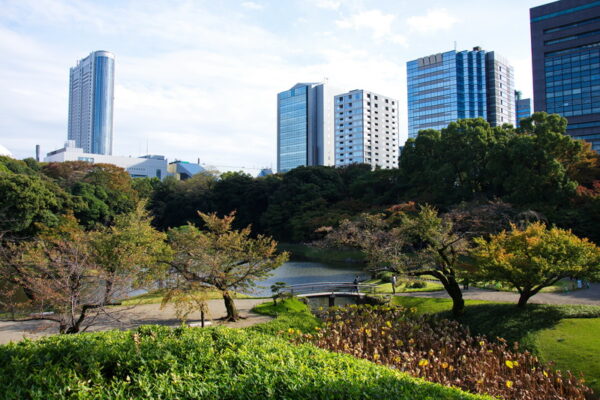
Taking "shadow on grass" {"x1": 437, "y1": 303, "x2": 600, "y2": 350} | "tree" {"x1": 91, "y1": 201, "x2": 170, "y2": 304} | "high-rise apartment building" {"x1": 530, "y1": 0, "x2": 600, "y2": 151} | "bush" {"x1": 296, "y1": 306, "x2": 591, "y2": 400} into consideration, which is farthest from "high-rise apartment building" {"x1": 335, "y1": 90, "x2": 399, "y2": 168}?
"bush" {"x1": 296, "y1": 306, "x2": 591, "y2": 400}

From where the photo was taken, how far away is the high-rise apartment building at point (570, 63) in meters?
54.8

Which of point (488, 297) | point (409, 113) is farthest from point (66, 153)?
point (488, 297)

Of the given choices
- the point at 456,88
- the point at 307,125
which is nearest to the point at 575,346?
the point at 456,88

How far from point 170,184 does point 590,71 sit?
188 feet

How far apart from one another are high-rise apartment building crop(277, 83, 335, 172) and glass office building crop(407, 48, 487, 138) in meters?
19.6

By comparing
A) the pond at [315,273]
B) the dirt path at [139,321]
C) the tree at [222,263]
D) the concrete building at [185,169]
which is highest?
the concrete building at [185,169]

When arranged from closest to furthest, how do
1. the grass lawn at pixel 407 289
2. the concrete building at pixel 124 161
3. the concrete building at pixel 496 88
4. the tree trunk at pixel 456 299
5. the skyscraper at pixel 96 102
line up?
1. the tree trunk at pixel 456 299
2. the grass lawn at pixel 407 289
3. the concrete building at pixel 496 88
4. the concrete building at pixel 124 161
5. the skyscraper at pixel 96 102

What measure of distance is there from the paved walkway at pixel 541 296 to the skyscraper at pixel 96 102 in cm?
16329

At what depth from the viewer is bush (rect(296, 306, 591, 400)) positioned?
814 cm

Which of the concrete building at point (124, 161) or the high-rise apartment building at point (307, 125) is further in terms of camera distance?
the concrete building at point (124, 161)

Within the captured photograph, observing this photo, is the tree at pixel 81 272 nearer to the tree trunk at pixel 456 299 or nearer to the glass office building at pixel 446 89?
the tree trunk at pixel 456 299

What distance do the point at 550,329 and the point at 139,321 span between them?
1243 centimetres

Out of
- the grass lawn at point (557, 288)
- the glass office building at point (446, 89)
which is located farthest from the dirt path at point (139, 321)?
the glass office building at point (446, 89)

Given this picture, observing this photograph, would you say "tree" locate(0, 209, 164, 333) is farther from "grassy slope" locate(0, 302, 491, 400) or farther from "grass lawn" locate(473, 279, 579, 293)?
"grass lawn" locate(473, 279, 579, 293)
